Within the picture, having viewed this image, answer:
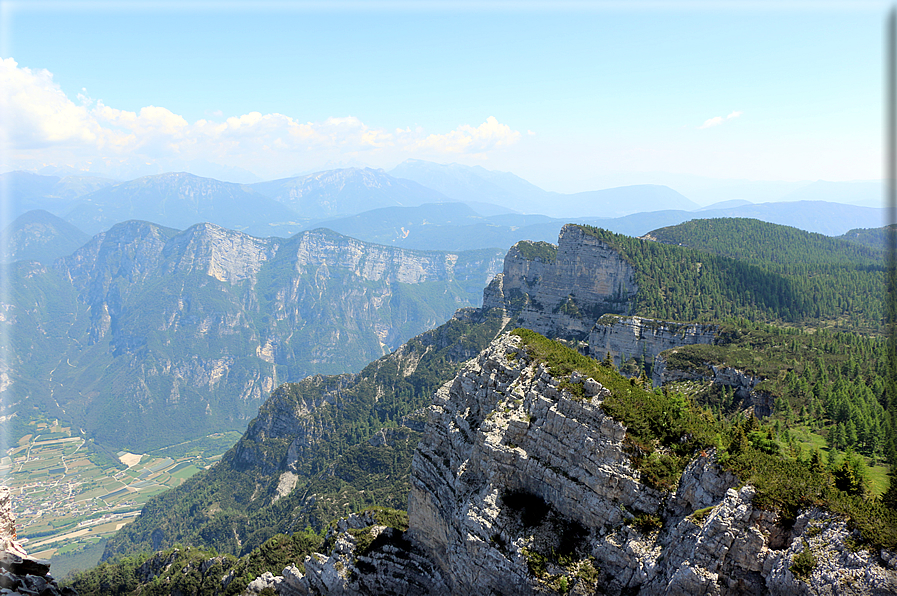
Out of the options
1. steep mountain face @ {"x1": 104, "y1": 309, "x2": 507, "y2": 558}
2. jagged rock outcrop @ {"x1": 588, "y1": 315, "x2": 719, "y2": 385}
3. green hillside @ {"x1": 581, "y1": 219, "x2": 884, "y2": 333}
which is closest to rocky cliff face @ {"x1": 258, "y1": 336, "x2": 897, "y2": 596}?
jagged rock outcrop @ {"x1": 588, "y1": 315, "x2": 719, "y2": 385}

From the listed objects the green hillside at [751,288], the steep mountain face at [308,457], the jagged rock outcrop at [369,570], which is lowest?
the steep mountain face at [308,457]

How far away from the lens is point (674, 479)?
31.8 meters

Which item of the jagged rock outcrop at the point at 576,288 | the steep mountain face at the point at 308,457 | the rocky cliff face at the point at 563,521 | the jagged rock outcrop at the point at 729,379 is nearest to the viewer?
the rocky cliff face at the point at 563,521

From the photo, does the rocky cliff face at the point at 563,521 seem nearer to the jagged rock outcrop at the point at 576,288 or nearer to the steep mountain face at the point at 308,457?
the steep mountain face at the point at 308,457

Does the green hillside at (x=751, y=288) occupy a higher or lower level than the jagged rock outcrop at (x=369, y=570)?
higher

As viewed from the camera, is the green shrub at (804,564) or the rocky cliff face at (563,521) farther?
the rocky cliff face at (563,521)

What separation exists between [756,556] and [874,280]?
151096 mm

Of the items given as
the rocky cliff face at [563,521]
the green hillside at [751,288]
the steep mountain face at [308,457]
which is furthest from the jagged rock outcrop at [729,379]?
the steep mountain face at [308,457]

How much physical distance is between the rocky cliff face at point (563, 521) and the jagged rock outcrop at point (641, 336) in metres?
68.9

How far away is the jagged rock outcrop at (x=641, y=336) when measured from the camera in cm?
10750

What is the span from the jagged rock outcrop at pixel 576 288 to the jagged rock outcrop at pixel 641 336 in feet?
72.8

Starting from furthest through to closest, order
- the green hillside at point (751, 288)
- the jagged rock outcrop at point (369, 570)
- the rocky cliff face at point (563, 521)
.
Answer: the green hillside at point (751, 288) < the jagged rock outcrop at point (369, 570) < the rocky cliff face at point (563, 521)

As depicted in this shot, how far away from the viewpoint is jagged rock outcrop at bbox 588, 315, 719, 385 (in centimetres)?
10750

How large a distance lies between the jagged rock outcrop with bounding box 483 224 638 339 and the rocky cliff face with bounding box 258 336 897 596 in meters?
102
